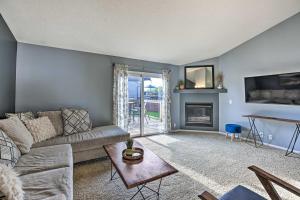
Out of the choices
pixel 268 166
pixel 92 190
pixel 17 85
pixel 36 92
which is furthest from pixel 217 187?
pixel 17 85

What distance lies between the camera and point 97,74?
12.4ft

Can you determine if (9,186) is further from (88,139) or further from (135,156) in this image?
(88,139)

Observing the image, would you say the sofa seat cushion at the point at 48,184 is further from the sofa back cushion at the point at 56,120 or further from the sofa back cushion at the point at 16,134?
the sofa back cushion at the point at 56,120

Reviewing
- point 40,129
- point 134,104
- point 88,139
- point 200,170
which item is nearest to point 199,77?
point 134,104

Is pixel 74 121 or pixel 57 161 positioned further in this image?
pixel 74 121

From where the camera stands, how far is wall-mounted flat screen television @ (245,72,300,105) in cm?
310

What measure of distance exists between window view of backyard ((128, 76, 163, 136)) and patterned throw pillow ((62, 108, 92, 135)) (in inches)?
58.1

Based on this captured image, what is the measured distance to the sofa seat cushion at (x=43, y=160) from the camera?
1.59 metres

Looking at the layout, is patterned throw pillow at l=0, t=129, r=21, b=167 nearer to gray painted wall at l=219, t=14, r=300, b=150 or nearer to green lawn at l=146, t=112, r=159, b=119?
green lawn at l=146, t=112, r=159, b=119

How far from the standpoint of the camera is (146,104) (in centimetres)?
467

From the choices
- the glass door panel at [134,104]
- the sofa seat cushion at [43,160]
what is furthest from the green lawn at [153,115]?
the sofa seat cushion at [43,160]

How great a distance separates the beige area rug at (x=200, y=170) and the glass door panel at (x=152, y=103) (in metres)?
1.00

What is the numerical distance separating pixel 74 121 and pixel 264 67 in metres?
4.63

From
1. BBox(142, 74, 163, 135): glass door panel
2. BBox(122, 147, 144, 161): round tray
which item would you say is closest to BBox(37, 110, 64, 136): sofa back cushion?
BBox(122, 147, 144, 161): round tray
